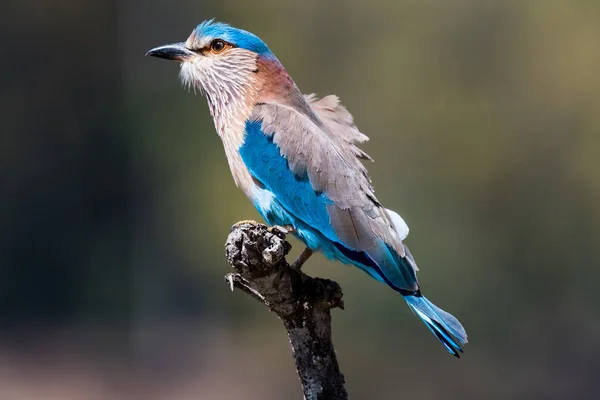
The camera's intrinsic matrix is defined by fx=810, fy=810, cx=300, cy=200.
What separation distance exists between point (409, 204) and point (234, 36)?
5.48 ft

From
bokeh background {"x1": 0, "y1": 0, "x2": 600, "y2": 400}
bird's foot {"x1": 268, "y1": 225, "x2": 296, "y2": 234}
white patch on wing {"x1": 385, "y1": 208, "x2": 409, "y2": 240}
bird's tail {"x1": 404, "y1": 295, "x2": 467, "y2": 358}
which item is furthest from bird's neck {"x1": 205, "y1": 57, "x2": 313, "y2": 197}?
bokeh background {"x1": 0, "y1": 0, "x2": 600, "y2": 400}

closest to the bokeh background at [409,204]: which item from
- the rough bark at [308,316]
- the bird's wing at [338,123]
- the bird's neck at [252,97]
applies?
the bird's wing at [338,123]

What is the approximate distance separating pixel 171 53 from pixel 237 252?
824 millimetres

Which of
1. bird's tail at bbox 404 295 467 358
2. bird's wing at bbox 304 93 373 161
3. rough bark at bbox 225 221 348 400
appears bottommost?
bird's tail at bbox 404 295 467 358

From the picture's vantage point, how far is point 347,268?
12.3 ft

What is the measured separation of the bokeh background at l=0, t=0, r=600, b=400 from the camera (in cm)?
374

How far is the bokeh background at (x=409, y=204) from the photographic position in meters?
3.74

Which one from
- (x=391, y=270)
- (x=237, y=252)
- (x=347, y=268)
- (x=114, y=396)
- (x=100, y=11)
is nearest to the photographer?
(x=237, y=252)

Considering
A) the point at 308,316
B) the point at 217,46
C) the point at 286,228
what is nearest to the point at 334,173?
the point at 286,228

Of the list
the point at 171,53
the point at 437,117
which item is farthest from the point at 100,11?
the point at 171,53

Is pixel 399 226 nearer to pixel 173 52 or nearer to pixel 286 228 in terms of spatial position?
pixel 286 228

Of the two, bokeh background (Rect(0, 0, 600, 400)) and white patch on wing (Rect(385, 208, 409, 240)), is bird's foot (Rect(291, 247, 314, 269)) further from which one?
bokeh background (Rect(0, 0, 600, 400))

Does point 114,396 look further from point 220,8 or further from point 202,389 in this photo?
point 220,8

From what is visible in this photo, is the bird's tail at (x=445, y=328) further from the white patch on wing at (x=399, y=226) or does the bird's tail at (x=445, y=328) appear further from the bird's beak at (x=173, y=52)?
the bird's beak at (x=173, y=52)
